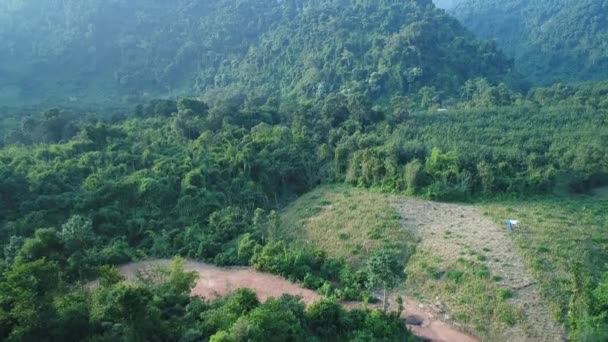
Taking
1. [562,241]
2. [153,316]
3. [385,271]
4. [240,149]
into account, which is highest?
[240,149]

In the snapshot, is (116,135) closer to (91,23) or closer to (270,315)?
(270,315)

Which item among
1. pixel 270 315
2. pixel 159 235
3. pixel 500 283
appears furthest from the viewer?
pixel 159 235

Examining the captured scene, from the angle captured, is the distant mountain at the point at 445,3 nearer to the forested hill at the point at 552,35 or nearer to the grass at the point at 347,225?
the forested hill at the point at 552,35

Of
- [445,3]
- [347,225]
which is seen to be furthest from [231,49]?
[445,3]

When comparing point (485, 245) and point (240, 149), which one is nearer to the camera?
point (485, 245)

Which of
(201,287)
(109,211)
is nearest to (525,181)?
(201,287)

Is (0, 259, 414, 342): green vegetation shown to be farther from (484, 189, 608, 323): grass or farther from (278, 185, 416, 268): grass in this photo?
(484, 189, 608, 323): grass

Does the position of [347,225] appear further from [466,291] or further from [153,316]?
[153,316]
